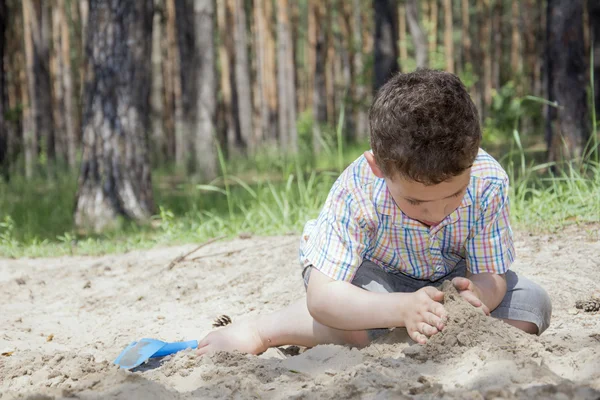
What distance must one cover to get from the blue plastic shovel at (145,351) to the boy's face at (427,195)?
104cm

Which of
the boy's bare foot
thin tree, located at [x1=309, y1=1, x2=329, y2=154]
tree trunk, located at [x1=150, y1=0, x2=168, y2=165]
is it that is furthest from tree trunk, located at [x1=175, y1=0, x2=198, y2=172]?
the boy's bare foot

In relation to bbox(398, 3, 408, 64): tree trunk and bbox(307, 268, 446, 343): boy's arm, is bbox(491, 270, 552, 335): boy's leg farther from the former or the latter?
bbox(398, 3, 408, 64): tree trunk

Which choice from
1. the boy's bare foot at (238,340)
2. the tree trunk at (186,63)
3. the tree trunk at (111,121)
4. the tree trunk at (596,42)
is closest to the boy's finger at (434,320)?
the boy's bare foot at (238,340)

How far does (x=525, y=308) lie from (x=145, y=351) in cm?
132

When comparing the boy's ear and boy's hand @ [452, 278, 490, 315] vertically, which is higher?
the boy's ear

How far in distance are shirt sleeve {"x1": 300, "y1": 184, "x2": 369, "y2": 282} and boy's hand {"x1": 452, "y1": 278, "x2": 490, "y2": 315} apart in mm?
318

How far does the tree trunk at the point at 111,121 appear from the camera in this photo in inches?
229

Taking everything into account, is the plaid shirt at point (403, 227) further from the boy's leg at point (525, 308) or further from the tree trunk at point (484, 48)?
the tree trunk at point (484, 48)

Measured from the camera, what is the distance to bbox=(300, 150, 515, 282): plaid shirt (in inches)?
86.0

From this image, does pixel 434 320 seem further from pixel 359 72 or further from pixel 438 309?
pixel 359 72

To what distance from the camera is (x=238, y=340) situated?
2457mm

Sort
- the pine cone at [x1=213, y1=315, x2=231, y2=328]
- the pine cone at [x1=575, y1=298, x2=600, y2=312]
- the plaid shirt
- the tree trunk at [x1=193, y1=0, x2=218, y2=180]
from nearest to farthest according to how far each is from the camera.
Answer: the plaid shirt < the pine cone at [x1=575, y1=298, x2=600, y2=312] < the pine cone at [x1=213, y1=315, x2=231, y2=328] < the tree trunk at [x1=193, y1=0, x2=218, y2=180]

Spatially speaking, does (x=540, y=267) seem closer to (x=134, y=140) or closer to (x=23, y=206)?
(x=134, y=140)

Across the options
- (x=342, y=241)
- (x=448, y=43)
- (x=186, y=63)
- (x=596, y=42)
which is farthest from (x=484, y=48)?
(x=342, y=241)
